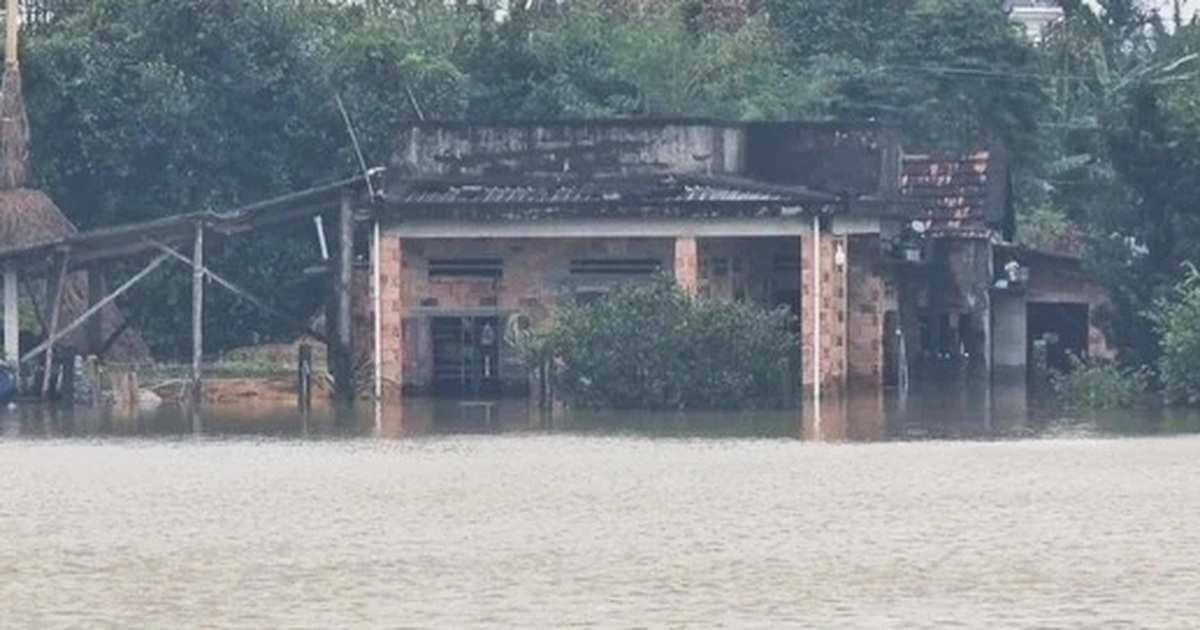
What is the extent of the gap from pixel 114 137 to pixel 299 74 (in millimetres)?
5086

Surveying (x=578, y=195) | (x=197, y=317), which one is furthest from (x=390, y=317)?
(x=578, y=195)

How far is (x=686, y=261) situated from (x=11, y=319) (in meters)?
12.5

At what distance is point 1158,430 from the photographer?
53.4 m

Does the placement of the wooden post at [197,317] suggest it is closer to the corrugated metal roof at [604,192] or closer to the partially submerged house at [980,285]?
the corrugated metal roof at [604,192]

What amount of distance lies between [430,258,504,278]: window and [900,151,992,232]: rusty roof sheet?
36.4 feet

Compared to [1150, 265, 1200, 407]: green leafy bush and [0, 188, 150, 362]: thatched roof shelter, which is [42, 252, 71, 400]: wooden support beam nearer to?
[0, 188, 150, 362]: thatched roof shelter

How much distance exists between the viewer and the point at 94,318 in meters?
68.1

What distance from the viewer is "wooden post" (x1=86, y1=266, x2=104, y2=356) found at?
223ft

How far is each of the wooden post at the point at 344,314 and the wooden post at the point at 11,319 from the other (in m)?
5.77

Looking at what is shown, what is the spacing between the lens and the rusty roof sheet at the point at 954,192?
74938 millimetres

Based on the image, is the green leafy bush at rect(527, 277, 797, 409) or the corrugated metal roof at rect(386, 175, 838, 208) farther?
the corrugated metal roof at rect(386, 175, 838, 208)

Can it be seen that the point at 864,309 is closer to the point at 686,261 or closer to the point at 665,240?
the point at 665,240

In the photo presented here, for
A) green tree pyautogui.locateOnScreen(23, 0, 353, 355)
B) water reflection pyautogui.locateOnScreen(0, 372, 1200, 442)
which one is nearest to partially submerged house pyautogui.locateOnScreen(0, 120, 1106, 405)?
water reflection pyautogui.locateOnScreen(0, 372, 1200, 442)

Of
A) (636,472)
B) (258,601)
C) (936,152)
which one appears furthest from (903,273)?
(258,601)
